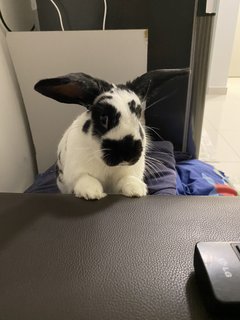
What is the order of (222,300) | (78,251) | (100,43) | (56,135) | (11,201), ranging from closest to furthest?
1. (222,300)
2. (78,251)
3. (11,201)
4. (100,43)
5. (56,135)

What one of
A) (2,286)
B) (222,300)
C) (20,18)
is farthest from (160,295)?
(20,18)

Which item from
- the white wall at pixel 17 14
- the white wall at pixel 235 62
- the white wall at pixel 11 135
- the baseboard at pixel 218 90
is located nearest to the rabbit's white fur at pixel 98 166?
the white wall at pixel 11 135

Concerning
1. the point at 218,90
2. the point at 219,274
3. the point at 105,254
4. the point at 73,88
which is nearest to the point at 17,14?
the point at 73,88

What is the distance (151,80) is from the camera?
957mm

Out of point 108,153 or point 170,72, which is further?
point 170,72

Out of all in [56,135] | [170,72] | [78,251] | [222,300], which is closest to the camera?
[222,300]

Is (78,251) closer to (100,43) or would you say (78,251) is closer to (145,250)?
(145,250)

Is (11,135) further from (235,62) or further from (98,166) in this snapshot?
(235,62)

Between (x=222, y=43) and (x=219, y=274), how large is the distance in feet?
12.1

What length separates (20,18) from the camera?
5.09 ft

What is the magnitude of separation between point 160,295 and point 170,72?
68 cm

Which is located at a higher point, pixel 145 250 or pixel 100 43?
pixel 100 43

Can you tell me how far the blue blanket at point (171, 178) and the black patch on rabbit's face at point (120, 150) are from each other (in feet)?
1.18

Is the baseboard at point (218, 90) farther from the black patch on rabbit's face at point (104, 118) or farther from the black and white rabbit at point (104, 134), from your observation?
A: the black patch on rabbit's face at point (104, 118)
